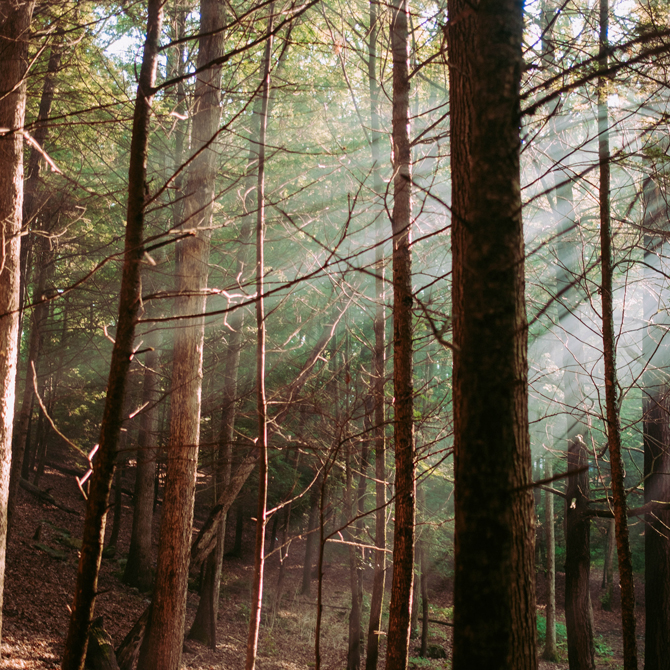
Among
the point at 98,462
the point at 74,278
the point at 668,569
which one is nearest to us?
the point at 98,462

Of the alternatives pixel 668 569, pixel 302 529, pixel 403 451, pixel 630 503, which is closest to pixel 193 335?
pixel 403 451

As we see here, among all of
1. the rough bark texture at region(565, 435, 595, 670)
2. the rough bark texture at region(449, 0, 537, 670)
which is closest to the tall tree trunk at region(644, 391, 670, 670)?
the rough bark texture at region(565, 435, 595, 670)

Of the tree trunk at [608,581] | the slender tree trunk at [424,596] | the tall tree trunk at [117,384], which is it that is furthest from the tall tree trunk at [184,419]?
the tree trunk at [608,581]

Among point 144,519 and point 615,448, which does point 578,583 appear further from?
point 144,519

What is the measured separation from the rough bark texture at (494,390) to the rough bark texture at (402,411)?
2.02m

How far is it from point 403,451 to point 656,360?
856cm

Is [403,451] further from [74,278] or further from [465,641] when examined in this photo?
[74,278]

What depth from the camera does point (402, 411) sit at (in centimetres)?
481

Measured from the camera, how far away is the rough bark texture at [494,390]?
202 centimetres

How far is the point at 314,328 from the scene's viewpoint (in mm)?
18078

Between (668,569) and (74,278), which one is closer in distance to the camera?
(668,569)

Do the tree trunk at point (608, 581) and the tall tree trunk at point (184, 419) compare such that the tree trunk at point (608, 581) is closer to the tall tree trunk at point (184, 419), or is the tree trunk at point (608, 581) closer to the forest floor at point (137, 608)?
the forest floor at point (137, 608)

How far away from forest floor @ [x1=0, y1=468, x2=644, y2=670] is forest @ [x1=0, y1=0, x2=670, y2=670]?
10 cm

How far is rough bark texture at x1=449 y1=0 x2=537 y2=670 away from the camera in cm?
202
